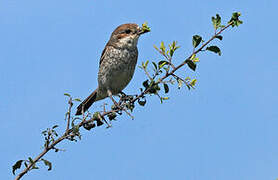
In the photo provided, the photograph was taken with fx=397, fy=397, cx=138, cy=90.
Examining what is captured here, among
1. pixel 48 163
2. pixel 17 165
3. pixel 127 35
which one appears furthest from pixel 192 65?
pixel 127 35

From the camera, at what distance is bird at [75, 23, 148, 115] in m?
6.47

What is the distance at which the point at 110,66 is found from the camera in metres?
6.56

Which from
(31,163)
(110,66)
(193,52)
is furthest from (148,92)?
(110,66)

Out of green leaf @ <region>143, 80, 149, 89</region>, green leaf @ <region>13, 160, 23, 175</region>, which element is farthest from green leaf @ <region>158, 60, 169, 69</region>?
green leaf @ <region>13, 160, 23, 175</region>

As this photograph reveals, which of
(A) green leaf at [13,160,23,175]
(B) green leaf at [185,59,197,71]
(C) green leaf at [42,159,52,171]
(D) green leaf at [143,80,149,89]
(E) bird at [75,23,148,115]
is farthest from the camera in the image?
(E) bird at [75,23,148,115]

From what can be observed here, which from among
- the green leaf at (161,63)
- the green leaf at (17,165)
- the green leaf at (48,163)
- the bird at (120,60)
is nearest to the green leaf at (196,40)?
the green leaf at (161,63)

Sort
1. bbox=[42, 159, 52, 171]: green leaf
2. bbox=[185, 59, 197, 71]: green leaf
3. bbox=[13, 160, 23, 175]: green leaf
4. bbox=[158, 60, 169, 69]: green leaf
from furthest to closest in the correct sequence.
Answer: bbox=[158, 60, 169, 69]: green leaf < bbox=[185, 59, 197, 71]: green leaf < bbox=[13, 160, 23, 175]: green leaf < bbox=[42, 159, 52, 171]: green leaf

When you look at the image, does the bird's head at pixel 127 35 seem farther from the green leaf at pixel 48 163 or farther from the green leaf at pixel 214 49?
the green leaf at pixel 48 163

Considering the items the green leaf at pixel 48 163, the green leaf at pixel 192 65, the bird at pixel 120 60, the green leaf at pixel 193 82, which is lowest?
the green leaf at pixel 48 163

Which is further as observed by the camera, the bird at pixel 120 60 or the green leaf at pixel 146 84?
the bird at pixel 120 60

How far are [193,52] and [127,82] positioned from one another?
3325mm

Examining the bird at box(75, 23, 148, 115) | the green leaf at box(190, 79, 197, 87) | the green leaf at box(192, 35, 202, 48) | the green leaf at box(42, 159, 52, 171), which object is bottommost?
the green leaf at box(42, 159, 52, 171)

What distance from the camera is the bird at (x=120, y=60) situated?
6.47 m

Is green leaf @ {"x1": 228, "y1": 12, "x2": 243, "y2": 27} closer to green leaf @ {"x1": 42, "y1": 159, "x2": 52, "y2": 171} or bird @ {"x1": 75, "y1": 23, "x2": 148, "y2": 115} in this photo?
green leaf @ {"x1": 42, "y1": 159, "x2": 52, "y2": 171}
